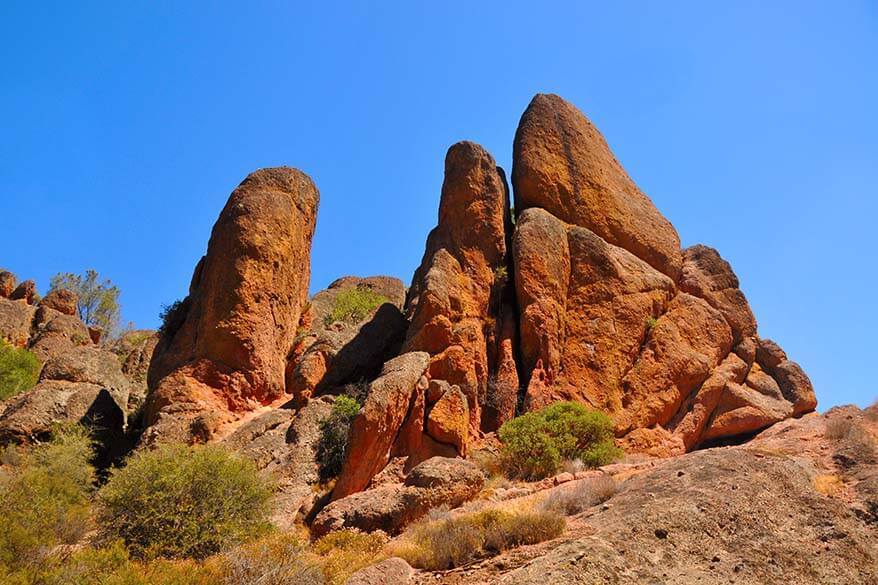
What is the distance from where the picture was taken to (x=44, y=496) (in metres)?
16.0

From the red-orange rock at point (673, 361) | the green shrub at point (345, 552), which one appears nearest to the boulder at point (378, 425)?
the green shrub at point (345, 552)

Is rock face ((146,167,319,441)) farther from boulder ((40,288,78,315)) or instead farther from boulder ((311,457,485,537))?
boulder ((40,288,78,315))

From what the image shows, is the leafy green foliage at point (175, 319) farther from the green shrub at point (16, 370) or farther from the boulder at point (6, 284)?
the boulder at point (6, 284)

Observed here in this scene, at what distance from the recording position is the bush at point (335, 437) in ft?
62.3

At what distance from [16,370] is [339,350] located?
1700cm

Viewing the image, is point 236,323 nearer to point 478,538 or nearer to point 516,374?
point 516,374

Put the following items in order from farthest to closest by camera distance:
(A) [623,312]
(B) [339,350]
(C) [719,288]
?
(C) [719,288], (A) [623,312], (B) [339,350]

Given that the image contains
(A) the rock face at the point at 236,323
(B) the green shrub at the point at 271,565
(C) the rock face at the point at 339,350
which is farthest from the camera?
(C) the rock face at the point at 339,350

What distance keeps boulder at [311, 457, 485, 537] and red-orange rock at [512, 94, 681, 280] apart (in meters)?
13.4

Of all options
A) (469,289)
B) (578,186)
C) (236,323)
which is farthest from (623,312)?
(236,323)

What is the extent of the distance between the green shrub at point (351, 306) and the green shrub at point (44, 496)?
9.71 metres

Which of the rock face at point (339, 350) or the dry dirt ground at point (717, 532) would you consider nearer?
the dry dirt ground at point (717, 532)

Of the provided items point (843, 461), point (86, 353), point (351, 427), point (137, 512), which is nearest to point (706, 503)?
point (843, 461)

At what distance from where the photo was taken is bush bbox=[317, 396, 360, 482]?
1900cm
